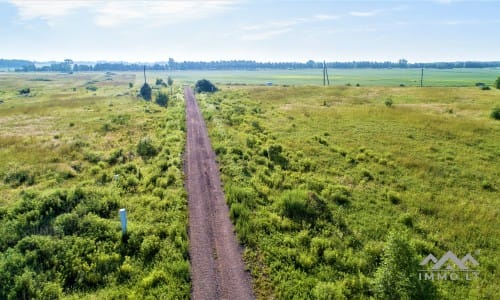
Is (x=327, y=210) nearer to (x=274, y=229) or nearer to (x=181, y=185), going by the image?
(x=274, y=229)

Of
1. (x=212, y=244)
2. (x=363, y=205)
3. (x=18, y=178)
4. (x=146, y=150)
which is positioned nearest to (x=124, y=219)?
(x=212, y=244)

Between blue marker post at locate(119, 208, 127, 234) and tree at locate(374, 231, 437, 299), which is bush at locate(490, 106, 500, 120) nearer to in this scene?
tree at locate(374, 231, 437, 299)

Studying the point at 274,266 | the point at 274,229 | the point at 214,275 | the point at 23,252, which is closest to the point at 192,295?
the point at 214,275

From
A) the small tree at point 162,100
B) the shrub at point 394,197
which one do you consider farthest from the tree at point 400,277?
the small tree at point 162,100

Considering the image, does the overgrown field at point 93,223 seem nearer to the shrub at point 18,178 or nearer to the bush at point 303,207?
the shrub at point 18,178

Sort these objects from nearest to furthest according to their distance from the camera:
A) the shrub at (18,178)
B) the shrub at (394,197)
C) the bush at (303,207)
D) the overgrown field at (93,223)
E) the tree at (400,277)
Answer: the tree at (400,277) < the overgrown field at (93,223) < the bush at (303,207) < the shrub at (394,197) < the shrub at (18,178)

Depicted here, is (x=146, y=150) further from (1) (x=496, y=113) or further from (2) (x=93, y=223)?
(1) (x=496, y=113)

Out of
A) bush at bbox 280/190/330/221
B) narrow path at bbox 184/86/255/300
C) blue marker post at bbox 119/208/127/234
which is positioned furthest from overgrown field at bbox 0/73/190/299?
bush at bbox 280/190/330/221
